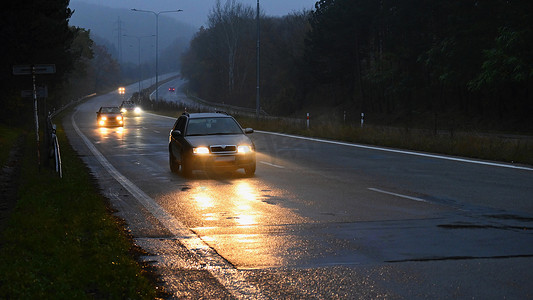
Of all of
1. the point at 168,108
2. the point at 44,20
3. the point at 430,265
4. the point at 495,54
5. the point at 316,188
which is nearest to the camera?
the point at 430,265

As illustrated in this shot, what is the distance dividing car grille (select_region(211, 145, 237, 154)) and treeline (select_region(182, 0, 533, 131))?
14.6m

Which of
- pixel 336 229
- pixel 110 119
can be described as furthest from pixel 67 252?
pixel 110 119

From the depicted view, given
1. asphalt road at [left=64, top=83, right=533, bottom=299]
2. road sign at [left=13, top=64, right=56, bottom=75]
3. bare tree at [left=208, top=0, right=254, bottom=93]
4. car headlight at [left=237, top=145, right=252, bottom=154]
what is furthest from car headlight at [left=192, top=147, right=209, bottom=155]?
bare tree at [left=208, top=0, right=254, bottom=93]

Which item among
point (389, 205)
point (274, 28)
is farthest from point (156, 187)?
point (274, 28)

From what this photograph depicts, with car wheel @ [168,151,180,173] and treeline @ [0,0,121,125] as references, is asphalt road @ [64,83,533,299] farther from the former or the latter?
treeline @ [0,0,121,125]

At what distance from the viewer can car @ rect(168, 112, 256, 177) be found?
1589 centimetres

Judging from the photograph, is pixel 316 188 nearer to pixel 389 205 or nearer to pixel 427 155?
pixel 389 205

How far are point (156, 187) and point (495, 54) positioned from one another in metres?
32.3

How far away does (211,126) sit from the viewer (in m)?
17.3

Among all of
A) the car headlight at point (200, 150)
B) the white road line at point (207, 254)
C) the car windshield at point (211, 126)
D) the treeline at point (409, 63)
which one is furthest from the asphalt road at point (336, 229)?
the treeline at point (409, 63)

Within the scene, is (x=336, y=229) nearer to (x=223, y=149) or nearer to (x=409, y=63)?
(x=223, y=149)

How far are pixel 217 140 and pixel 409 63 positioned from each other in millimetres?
47900

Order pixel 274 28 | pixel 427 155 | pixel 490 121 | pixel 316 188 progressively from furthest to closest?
1. pixel 274 28
2. pixel 490 121
3. pixel 427 155
4. pixel 316 188

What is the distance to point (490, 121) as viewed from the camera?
156 feet
